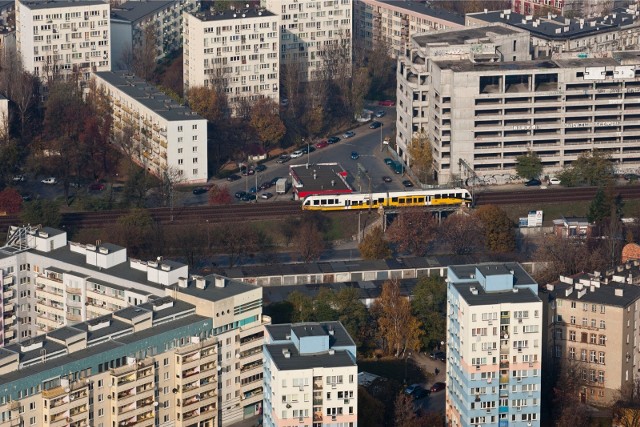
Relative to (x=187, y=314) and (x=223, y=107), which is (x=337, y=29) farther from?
(x=187, y=314)

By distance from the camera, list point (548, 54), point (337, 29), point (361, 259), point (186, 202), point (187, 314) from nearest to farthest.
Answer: point (187, 314), point (361, 259), point (186, 202), point (548, 54), point (337, 29)

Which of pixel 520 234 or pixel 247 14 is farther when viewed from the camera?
pixel 247 14

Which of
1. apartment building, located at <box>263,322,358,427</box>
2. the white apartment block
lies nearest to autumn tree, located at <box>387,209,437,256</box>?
apartment building, located at <box>263,322,358,427</box>

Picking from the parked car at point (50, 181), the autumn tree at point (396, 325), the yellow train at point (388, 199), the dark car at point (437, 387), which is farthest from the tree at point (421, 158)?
the dark car at point (437, 387)

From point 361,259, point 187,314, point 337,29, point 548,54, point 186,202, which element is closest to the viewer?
point 187,314

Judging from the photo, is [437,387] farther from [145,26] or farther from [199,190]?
[145,26]

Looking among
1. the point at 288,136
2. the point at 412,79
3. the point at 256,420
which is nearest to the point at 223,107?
the point at 288,136

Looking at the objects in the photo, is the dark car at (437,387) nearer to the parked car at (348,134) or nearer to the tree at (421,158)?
the tree at (421,158)
